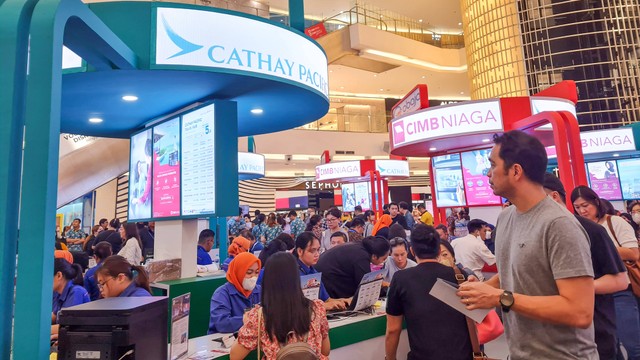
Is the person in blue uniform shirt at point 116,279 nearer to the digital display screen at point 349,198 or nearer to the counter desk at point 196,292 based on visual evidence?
the counter desk at point 196,292

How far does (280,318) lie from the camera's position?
73.9 inches

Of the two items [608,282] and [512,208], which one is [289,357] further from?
[608,282]

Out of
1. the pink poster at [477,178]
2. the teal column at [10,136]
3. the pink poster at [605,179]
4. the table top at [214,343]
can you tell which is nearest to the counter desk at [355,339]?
the table top at [214,343]

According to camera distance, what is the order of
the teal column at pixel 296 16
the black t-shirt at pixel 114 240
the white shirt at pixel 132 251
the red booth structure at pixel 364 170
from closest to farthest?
the teal column at pixel 296 16, the white shirt at pixel 132 251, the black t-shirt at pixel 114 240, the red booth structure at pixel 364 170

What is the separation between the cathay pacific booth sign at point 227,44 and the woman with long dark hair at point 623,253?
225cm

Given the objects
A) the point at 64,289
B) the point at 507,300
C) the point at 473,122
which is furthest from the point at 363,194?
the point at 507,300

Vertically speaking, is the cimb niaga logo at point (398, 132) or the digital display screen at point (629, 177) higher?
the cimb niaga logo at point (398, 132)

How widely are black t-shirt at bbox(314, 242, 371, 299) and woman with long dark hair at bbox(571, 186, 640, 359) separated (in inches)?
65.5

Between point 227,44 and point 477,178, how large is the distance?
5316 millimetres

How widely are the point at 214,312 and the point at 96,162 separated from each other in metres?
6.31

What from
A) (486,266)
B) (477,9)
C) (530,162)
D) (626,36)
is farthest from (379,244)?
(626,36)

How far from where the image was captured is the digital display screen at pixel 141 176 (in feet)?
14.2

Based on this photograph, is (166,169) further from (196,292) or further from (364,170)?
(364,170)

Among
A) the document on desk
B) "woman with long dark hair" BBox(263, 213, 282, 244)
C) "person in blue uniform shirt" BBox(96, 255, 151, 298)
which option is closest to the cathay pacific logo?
"person in blue uniform shirt" BBox(96, 255, 151, 298)
